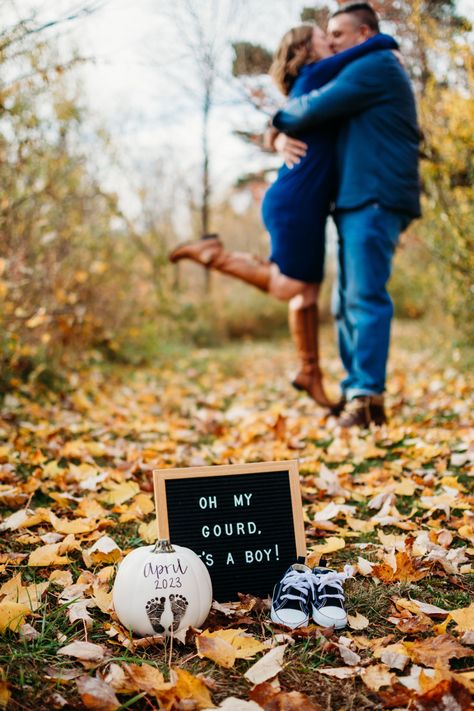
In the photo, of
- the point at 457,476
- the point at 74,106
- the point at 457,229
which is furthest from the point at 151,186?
the point at 457,476

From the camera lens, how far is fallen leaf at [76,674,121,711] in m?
1.10

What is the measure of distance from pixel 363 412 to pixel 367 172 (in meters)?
1.16

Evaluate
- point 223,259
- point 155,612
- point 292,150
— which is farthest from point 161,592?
point 223,259

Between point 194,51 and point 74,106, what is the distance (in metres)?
1.77

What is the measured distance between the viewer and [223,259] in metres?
3.73

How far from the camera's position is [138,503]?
216 centimetres

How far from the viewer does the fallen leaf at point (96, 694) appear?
1.10m

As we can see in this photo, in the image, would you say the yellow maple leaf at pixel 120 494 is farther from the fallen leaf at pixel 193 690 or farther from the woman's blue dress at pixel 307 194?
the woman's blue dress at pixel 307 194

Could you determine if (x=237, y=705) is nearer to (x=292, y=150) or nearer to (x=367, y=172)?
(x=367, y=172)

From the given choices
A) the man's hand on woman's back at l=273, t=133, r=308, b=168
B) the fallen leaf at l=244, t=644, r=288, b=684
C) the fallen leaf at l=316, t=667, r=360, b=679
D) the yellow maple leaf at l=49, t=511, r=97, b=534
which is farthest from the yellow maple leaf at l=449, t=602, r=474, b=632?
the man's hand on woman's back at l=273, t=133, r=308, b=168

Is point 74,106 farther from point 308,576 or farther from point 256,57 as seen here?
point 308,576

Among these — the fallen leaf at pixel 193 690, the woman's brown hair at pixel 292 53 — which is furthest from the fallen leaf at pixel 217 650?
the woman's brown hair at pixel 292 53

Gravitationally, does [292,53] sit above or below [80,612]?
above

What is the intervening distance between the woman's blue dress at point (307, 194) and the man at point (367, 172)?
73 millimetres
